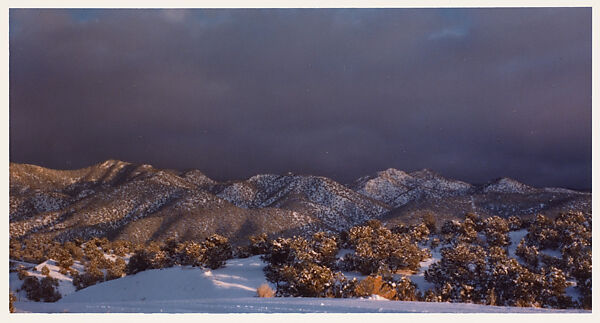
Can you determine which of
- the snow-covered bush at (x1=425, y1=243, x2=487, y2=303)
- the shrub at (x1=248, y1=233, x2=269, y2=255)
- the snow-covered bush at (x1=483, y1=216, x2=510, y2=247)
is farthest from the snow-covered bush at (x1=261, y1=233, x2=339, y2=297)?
the snow-covered bush at (x1=483, y1=216, x2=510, y2=247)

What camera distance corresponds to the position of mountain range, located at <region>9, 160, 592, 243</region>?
57.2 feet

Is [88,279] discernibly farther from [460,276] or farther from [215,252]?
[460,276]

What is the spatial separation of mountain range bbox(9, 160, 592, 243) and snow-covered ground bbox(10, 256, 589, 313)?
272 inches

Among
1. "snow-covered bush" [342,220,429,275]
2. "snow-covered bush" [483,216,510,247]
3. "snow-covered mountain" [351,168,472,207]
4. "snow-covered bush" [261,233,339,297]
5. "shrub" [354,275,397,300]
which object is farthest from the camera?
"snow-covered mountain" [351,168,472,207]

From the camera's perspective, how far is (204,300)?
6512mm

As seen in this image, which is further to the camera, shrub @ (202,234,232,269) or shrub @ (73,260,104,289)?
shrub @ (73,260,104,289)

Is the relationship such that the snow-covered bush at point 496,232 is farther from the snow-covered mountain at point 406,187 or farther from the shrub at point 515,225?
the snow-covered mountain at point 406,187

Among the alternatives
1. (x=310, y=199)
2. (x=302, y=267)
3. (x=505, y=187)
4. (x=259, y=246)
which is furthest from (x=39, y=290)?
(x=505, y=187)

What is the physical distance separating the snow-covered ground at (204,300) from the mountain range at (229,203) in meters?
6.90

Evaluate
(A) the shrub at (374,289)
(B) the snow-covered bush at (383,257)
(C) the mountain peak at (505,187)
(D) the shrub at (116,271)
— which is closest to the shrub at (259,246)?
(B) the snow-covered bush at (383,257)

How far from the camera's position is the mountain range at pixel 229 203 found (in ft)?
57.2

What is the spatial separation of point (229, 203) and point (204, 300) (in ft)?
51.0

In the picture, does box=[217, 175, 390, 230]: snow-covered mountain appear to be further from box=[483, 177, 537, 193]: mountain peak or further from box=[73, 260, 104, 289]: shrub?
box=[73, 260, 104, 289]: shrub

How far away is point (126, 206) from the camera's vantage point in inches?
781
